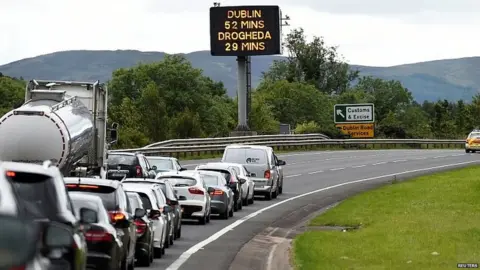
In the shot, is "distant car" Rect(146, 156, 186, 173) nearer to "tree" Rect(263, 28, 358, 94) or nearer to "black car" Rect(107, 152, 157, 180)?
"black car" Rect(107, 152, 157, 180)

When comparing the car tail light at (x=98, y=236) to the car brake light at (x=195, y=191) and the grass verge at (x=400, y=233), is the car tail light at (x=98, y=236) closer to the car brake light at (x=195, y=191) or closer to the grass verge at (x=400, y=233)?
the grass verge at (x=400, y=233)

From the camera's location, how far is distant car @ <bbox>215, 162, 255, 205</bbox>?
139 ft

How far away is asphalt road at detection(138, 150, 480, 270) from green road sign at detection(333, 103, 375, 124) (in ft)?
35.5

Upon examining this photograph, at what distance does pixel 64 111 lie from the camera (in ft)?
97.2

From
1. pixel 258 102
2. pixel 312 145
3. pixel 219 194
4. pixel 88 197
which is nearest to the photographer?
pixel 88 197

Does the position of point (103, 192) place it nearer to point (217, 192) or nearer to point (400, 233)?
point (400, 233)

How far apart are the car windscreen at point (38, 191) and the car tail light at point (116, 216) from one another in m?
6.13

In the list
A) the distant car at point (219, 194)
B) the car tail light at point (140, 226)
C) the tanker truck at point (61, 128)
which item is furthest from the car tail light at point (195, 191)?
the car tail light at point (140, 226)

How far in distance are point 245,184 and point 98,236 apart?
2580 centimetres

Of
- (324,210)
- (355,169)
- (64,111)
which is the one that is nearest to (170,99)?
(355,169)

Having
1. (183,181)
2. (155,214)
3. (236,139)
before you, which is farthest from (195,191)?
(236,139)

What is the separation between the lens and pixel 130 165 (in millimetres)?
39500

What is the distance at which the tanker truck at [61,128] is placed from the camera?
90.9 feet

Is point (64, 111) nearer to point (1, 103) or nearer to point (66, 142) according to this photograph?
point (66, 142)
